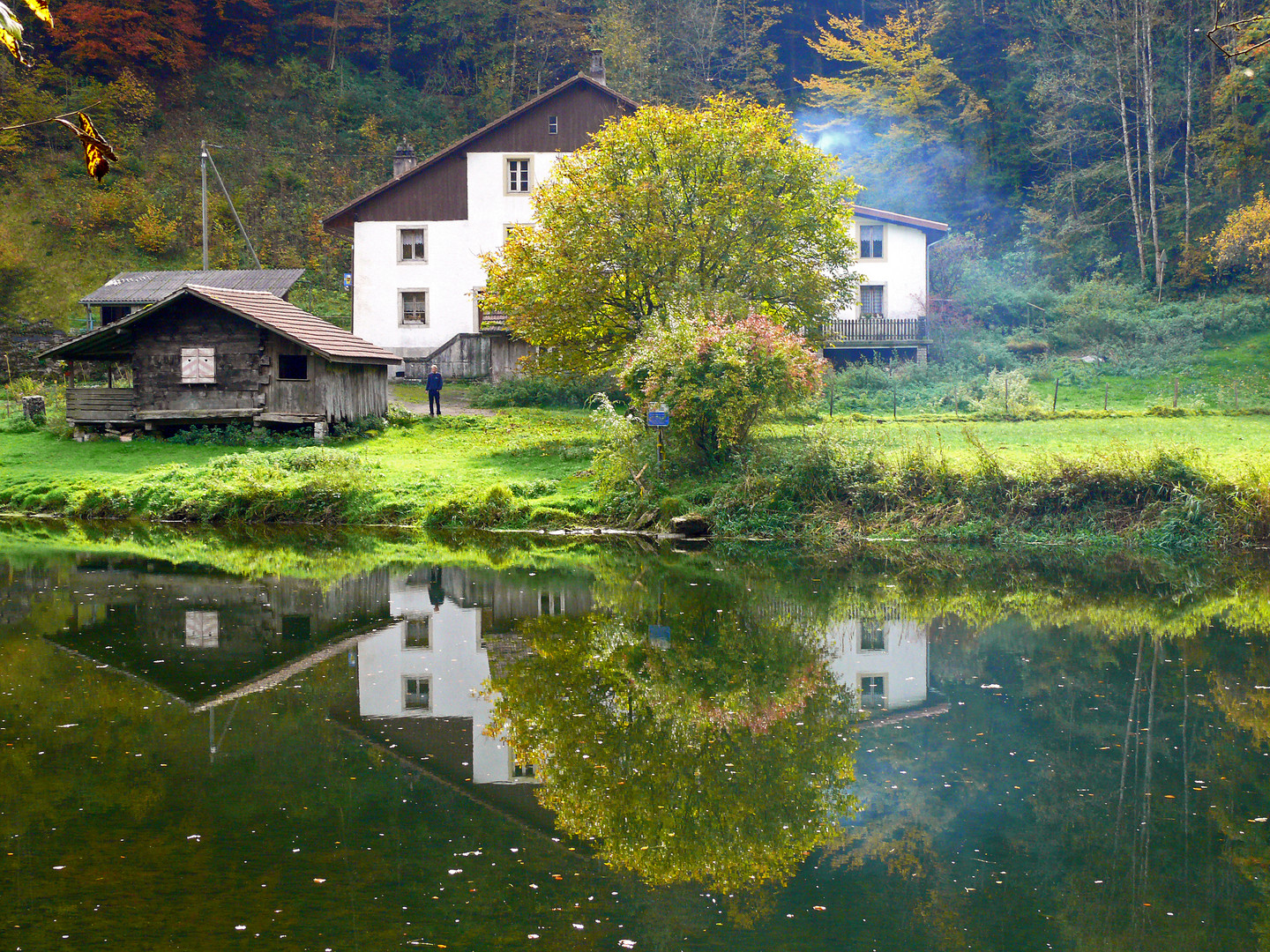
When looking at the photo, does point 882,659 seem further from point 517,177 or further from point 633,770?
point 517,177

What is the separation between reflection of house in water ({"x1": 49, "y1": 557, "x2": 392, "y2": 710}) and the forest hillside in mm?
33027

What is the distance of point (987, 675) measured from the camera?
11.0 metres

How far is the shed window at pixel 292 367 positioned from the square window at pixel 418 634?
59.4ft

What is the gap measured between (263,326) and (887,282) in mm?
23726

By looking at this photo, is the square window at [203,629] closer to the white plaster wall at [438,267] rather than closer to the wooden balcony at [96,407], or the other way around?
the wooden balcony at [96,407]

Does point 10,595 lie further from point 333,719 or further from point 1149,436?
point 1149,436

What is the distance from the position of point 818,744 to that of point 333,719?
13.6 feet

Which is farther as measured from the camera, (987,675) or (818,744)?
(987,675)

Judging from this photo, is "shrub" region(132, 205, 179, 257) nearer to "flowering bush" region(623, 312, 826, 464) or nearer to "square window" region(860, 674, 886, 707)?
"flowering bush" region(623, 312, 826, 464)

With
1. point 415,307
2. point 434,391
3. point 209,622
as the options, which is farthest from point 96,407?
point 209,622

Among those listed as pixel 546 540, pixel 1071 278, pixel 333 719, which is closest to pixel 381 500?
pixel 546 540

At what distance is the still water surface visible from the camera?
6.00 metres

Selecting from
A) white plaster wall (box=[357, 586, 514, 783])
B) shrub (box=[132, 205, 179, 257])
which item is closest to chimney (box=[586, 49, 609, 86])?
shrub (box=[132, 205, 179, 257])

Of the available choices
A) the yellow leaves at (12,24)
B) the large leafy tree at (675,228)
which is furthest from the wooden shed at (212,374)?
the yellow leaves at (12,24)
